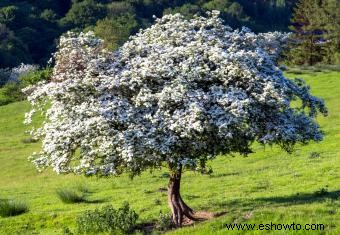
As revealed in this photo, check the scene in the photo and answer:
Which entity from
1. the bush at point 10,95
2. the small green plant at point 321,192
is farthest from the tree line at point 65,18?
the small green plant at point 321,192

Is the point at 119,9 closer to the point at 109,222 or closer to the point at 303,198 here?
the point at 303,198

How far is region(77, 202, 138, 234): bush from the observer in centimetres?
2166

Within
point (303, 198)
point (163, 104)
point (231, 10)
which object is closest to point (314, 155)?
point (303, 198)

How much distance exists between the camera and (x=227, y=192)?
94.8ft

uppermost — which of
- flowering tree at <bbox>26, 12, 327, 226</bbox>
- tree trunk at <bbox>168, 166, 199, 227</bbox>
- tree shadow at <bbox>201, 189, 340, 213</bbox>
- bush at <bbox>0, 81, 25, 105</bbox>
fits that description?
flowering tree at <bbox>26, 12, 327, 226</bbox>

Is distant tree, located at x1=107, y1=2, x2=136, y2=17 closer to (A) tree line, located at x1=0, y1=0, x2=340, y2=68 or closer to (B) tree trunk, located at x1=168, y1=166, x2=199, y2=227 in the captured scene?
(A) tree line, located at x1=0, y1=0, x2=340, y2=68

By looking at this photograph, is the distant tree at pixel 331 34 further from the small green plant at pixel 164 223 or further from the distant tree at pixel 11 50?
the distant tree at pixel 11 50

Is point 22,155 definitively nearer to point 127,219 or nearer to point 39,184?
point 39,184

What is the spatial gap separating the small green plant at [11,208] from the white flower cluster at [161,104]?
827 centimetres

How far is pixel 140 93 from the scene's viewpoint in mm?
19469

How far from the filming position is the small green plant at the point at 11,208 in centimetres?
2856

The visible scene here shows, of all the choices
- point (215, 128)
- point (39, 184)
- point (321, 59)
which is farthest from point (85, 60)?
point (321, 59)

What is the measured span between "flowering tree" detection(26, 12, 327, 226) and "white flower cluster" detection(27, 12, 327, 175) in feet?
0.12

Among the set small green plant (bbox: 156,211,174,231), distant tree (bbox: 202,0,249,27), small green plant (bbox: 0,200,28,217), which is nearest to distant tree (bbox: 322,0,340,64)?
small green plant (bbox: 0,200,28,217)
